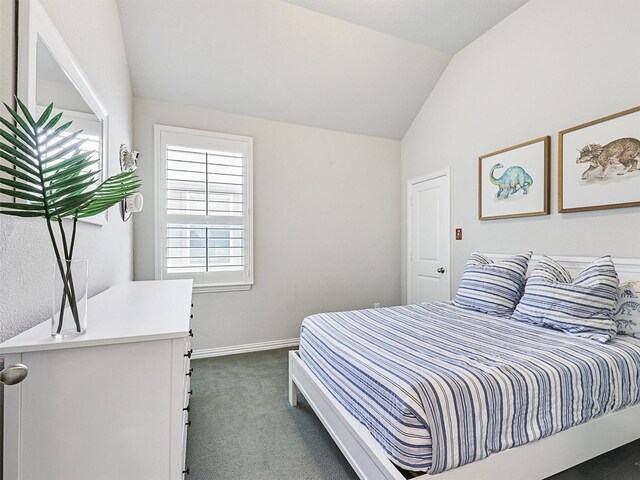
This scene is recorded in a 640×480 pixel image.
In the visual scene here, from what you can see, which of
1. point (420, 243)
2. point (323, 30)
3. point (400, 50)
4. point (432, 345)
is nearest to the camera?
point (432, 345)

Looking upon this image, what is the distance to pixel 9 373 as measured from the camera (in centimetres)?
70

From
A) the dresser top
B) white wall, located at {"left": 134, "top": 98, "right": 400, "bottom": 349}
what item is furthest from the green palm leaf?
white wall, located at {"left": 134, "top": 98, "right": 400, "bottom": 349}

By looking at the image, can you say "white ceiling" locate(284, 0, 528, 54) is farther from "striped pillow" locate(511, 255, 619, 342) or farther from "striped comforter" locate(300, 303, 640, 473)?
"striped comforter" locate(300, 303, 640, 473)

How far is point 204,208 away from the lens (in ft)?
10.8

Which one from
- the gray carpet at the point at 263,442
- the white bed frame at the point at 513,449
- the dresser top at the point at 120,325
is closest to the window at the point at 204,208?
the gray carpet at the point at 263,442

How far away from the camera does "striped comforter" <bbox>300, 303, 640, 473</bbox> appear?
3.84 feet

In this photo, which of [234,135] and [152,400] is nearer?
[152,400]

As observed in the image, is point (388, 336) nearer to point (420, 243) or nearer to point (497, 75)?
point (420, 243)

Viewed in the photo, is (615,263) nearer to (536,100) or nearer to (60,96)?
(536,100)

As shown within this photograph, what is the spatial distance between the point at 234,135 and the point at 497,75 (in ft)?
8.96

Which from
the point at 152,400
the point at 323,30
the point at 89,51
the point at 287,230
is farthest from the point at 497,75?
the point at 152,400

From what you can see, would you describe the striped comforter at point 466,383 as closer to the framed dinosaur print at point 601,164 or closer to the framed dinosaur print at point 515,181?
the framed dinosaur print at point 601,164

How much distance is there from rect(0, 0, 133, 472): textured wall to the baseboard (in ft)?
3.60

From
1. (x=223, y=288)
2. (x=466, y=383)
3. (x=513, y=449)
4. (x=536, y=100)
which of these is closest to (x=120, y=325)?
(x=466, y=383)
